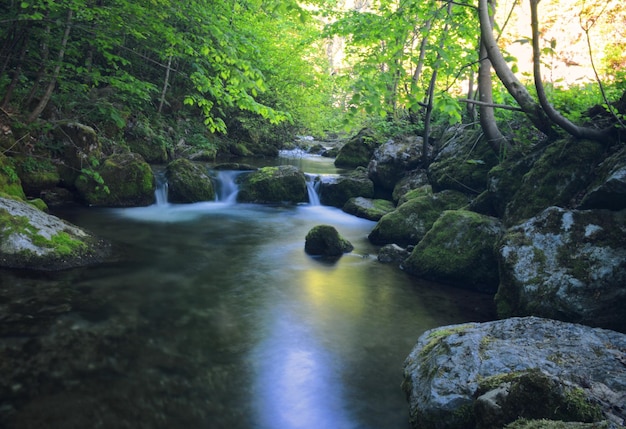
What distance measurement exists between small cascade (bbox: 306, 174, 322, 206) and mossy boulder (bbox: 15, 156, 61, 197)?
7.82 m

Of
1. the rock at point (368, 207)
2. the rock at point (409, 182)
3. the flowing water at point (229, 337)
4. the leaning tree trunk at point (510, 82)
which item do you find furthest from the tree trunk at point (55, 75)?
the rock at point (409, 182)

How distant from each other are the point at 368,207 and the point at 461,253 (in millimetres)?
5883

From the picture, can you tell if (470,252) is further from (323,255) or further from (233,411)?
(233,411)

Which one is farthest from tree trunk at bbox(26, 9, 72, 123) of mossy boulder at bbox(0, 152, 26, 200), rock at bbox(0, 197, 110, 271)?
rock at bbox(0, 197, 110, 271)

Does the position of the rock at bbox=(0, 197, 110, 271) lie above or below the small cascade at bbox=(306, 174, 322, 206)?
below

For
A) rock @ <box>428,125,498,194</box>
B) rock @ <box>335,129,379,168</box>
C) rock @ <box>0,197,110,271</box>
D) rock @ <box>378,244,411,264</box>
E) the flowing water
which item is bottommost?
the flowing water

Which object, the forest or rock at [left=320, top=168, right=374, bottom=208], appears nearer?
the forest

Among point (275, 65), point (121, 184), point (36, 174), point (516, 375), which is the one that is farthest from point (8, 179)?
point (275, 65)

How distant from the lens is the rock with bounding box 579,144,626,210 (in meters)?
5.22

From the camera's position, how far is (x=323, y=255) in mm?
8820

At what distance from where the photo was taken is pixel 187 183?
13.0 metres

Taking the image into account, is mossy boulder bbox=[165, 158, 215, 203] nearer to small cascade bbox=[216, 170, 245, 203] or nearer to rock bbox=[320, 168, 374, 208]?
small cascade bbox=[216, 170, 245, 203]

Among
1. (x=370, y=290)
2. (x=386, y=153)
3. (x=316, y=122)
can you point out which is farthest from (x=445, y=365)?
(x=316, y=122)

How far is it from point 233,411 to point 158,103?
17.0m
